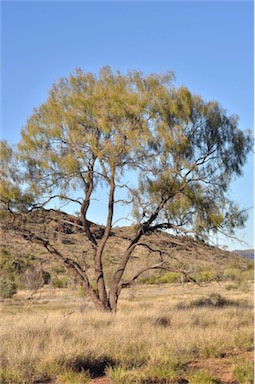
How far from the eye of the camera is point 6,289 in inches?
1253

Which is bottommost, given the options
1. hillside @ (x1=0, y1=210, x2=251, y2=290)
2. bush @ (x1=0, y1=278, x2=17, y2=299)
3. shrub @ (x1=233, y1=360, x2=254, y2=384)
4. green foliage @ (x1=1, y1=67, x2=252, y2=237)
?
shrub @ (x1=233, y1=360, x2=254, y2=384)

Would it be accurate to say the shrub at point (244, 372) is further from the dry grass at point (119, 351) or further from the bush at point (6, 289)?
the bush at point (6, 289)

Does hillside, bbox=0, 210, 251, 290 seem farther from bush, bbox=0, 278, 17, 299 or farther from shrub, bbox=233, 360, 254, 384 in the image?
bush, bbox=0, 278, 17, 299

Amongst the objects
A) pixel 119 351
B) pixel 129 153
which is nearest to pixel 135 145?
pixel 129 153

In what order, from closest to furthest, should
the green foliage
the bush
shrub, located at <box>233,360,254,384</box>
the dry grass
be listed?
1. shrub, located at <box>233,360,254,384</box>
2. the dry grass
3. the green foliage
4. the bush

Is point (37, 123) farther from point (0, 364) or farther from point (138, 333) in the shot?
point (0, 364)

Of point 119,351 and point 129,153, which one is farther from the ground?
point 129,153

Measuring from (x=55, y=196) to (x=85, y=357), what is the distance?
743cm

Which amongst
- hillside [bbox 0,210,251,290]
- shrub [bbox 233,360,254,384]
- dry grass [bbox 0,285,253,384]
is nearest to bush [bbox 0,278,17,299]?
hillside [bbox 0,210,251,290]

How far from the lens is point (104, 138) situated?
1447 cm

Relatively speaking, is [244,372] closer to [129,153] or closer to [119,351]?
[119,351]

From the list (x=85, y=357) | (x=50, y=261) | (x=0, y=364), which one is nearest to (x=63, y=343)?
(x=85, y=357)

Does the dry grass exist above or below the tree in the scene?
below

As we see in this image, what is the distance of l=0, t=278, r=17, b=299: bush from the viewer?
103ft
